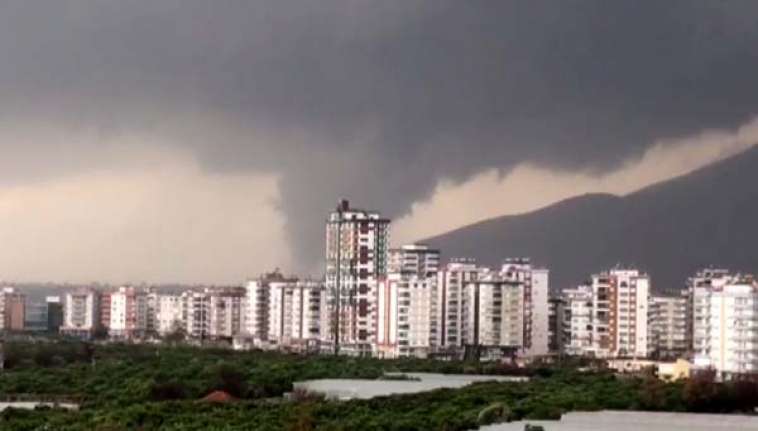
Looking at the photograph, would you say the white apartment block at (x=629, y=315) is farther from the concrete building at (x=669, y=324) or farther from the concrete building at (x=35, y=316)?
the concrete building at (x=35, y=316)

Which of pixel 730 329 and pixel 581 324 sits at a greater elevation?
pixel 581 324

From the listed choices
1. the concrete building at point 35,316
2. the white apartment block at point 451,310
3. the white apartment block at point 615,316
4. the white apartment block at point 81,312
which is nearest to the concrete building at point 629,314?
the white apartment block at point 615,316

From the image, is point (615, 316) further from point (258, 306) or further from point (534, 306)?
point (258, 306)

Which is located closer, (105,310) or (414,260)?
(414,260)

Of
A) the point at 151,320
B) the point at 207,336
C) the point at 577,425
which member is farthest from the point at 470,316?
the point at 577,425

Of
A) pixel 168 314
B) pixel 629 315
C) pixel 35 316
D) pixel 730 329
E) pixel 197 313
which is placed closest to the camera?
pixel 730 329

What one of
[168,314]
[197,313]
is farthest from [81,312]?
[197,313]

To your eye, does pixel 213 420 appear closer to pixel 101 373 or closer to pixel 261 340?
pixel 101 373

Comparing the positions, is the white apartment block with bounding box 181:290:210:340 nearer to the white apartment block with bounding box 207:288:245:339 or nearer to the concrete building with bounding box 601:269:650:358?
the white apartment block with bounding box 207:288:245:339
